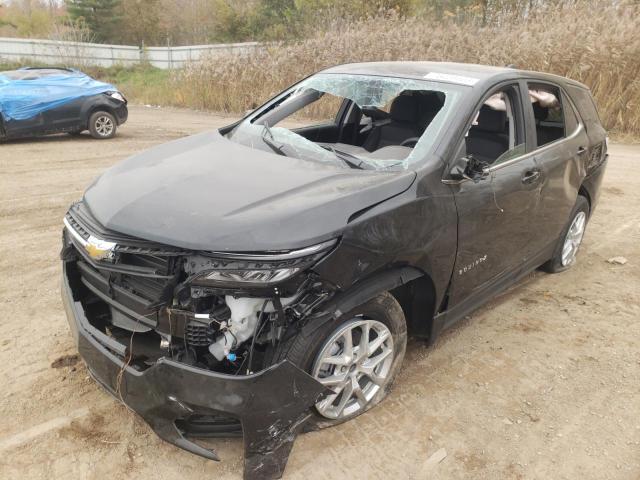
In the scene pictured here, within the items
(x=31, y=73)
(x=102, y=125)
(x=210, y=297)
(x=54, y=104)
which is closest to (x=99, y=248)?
(x=210, y=297)

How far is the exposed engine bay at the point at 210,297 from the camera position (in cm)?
210

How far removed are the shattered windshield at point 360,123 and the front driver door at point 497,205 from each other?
310mm

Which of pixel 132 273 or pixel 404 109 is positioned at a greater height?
pixel 404 109

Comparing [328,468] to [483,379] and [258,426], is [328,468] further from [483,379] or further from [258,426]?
[483,379]

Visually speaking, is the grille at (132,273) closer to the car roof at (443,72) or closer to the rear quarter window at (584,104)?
the car roof at (443,72)

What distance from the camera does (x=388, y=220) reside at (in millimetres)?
2416

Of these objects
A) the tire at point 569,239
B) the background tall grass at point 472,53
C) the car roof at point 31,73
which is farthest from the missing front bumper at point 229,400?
the background tall grass at point 472,53

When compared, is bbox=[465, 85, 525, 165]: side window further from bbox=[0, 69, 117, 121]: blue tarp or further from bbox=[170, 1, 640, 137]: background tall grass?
bbox=[170, 1, 640, 137]: background tall grass

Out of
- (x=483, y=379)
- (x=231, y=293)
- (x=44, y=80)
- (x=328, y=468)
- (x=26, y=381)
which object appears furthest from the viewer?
(x=44, y=80)

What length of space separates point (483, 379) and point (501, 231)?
948mm

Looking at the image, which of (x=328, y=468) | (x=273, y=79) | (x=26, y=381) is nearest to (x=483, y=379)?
(x=328, y=468)

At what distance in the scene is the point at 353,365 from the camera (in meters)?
2.53

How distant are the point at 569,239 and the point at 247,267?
3515 millimetres

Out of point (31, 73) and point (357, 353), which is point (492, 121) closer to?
point (357, 353)
